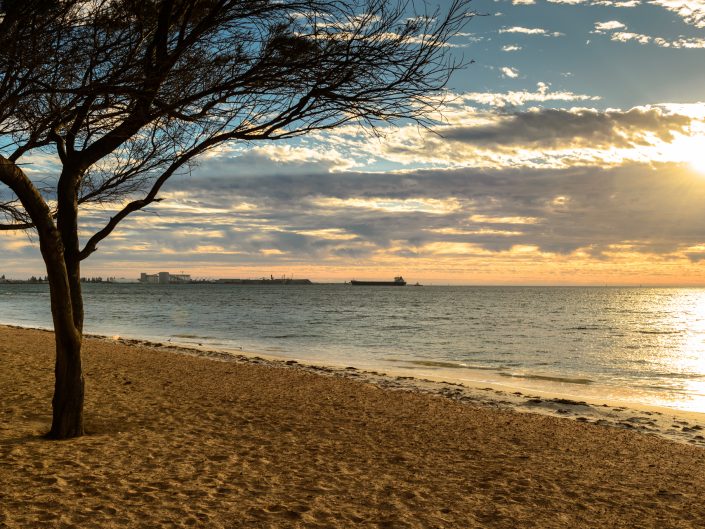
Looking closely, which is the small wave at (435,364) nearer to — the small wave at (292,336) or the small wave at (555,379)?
the small wave at (555,379)

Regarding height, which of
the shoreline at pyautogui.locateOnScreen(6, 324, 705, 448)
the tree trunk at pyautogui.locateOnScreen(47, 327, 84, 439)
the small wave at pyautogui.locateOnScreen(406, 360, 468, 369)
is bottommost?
the small wave at pyautogui.locateOnScreen(406, 360, 468, 369)

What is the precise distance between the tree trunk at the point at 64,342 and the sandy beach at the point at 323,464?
0.93ft

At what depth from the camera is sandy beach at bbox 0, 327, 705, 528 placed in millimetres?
5551

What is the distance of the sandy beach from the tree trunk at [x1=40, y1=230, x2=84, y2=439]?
0.28m

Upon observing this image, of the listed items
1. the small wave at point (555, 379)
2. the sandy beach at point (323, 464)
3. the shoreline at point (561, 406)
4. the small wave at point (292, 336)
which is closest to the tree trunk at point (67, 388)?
the sandy beach at point (323, 464)

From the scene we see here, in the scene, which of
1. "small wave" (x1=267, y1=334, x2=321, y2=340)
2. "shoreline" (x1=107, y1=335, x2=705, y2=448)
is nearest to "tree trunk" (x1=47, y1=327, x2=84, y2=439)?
"shoreline" (x1=107, y1=335, x2=705, y2=448)

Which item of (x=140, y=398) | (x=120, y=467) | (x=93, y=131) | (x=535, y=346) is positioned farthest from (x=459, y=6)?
(x=535, y=346)

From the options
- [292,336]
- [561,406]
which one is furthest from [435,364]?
[292,336]

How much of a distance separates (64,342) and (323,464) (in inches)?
142

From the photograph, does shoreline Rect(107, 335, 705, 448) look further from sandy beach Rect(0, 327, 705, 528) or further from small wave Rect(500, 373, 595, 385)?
small wave Rect(500, 373, 595, 385)

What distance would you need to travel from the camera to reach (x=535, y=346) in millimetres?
34031

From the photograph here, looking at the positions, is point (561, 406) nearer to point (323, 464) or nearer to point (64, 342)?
point (323, 464)

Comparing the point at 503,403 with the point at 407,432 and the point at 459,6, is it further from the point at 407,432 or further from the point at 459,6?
the point at 459,6

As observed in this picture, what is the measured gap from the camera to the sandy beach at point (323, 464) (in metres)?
5.55
